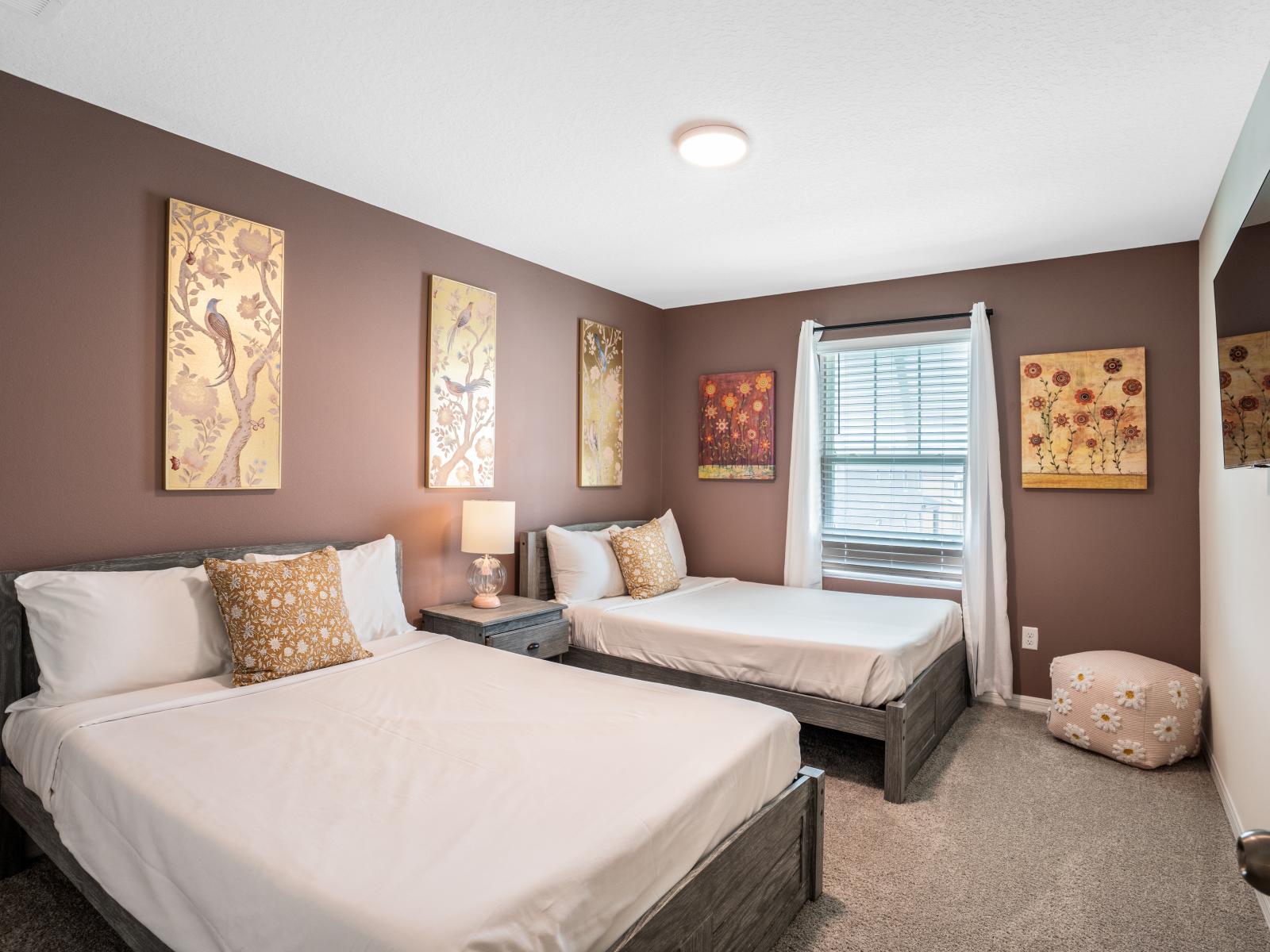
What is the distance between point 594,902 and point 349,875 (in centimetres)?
42

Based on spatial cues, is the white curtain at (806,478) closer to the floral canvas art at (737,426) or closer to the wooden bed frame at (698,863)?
the floral canvas art at (737,426)

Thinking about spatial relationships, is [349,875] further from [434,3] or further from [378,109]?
[378,109]

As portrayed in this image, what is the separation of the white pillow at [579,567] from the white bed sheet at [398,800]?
1.51 m

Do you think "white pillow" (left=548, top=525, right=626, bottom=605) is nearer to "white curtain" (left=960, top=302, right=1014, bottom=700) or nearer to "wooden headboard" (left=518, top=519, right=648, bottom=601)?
"wooden headboard" (left=518, top=519, right=648, bottom=601)

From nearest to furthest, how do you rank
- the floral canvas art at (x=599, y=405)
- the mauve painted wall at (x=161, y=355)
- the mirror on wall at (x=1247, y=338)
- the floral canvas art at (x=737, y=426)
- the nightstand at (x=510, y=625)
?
the mirror on wall at (x=1247, y=338) < the mauve painted wall at (x=161, y=355) < the nightstand at (x=510, y=625) < the floral canvas art at (x=599, y=405) < the floral canvas art at (x=737, y=426)

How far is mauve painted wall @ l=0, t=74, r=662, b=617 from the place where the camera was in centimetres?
223

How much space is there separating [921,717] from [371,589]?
2.33m

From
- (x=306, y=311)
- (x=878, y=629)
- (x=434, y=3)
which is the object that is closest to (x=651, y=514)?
(x=878, y=629)

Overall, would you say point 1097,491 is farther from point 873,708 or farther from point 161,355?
point 161,355

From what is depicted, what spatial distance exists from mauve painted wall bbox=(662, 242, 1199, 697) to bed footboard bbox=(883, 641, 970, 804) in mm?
609

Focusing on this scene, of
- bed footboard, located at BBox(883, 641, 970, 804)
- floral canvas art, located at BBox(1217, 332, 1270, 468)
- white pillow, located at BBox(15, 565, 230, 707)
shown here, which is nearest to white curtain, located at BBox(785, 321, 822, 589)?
bed footboard, located at BBox(883, 641, 970, 804)

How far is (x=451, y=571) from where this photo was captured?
359cm

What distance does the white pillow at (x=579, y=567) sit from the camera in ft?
12.6

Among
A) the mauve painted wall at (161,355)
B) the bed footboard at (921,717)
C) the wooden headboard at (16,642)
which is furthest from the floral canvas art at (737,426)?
the wooden headboard at (16,642)
